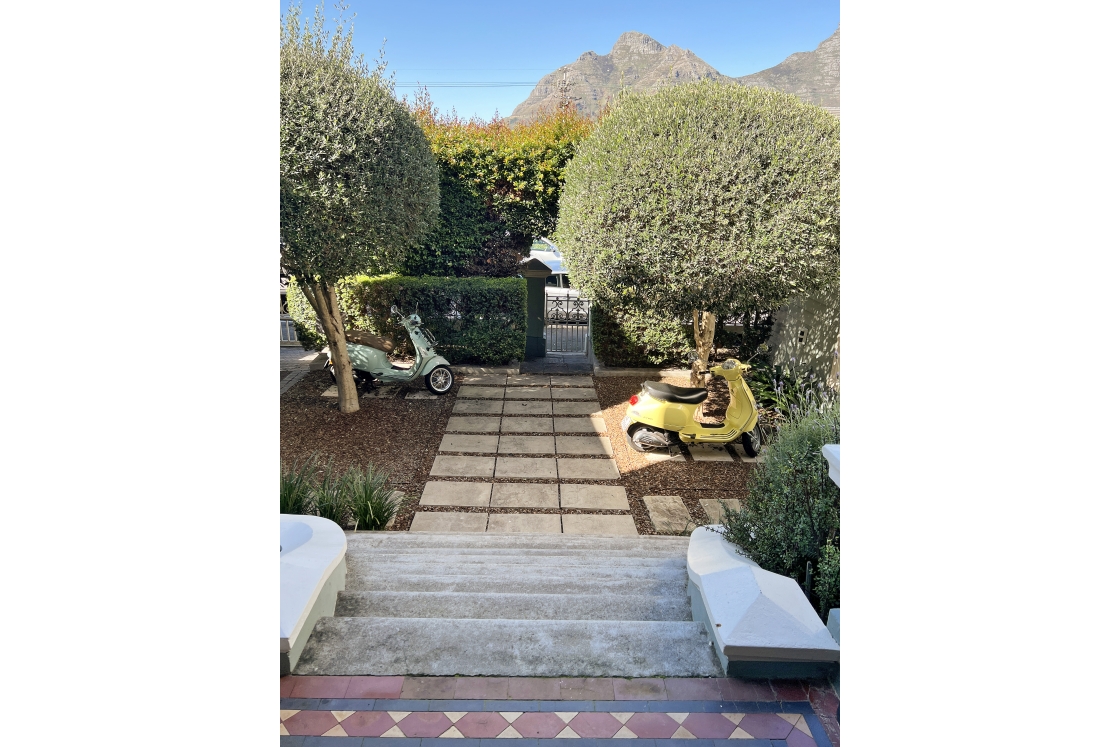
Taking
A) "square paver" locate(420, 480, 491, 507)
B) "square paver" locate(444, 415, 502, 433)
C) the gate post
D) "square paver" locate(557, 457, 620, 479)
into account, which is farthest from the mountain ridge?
"square paver" locate(420, 480, 491, 507)

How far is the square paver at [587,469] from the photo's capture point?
600cm

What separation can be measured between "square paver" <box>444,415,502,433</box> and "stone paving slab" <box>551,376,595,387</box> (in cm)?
172

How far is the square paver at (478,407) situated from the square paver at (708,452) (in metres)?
2.22

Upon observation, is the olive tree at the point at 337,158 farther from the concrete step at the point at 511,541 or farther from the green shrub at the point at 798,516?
the green shrub at the point at 798,516

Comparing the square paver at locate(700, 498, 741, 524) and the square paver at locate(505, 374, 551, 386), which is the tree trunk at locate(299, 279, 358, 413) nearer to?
the square paver at locate(505, 374, 551, 386)

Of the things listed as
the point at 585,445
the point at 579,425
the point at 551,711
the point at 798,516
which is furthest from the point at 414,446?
the point at 551,711

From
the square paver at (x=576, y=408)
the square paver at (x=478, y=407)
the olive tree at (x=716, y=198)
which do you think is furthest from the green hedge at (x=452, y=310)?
the olive tree at (x=716, y=198)

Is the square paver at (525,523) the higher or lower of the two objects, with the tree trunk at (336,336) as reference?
lower

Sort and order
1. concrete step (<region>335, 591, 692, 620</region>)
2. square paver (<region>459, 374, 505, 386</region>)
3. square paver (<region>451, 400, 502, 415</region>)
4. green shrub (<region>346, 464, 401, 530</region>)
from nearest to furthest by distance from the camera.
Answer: concrete step (<region>335, 591, 692, 620</region>) → green shrub (<region>346, 464, 401, 530</region>) → square paver (<region>451, 400, 502, 415</region>) → square paver (<region>459, 374, 505, 386</region>)

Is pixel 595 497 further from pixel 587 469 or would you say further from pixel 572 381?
pixel 572 381

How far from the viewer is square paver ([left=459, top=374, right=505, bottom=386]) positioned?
8.90m
